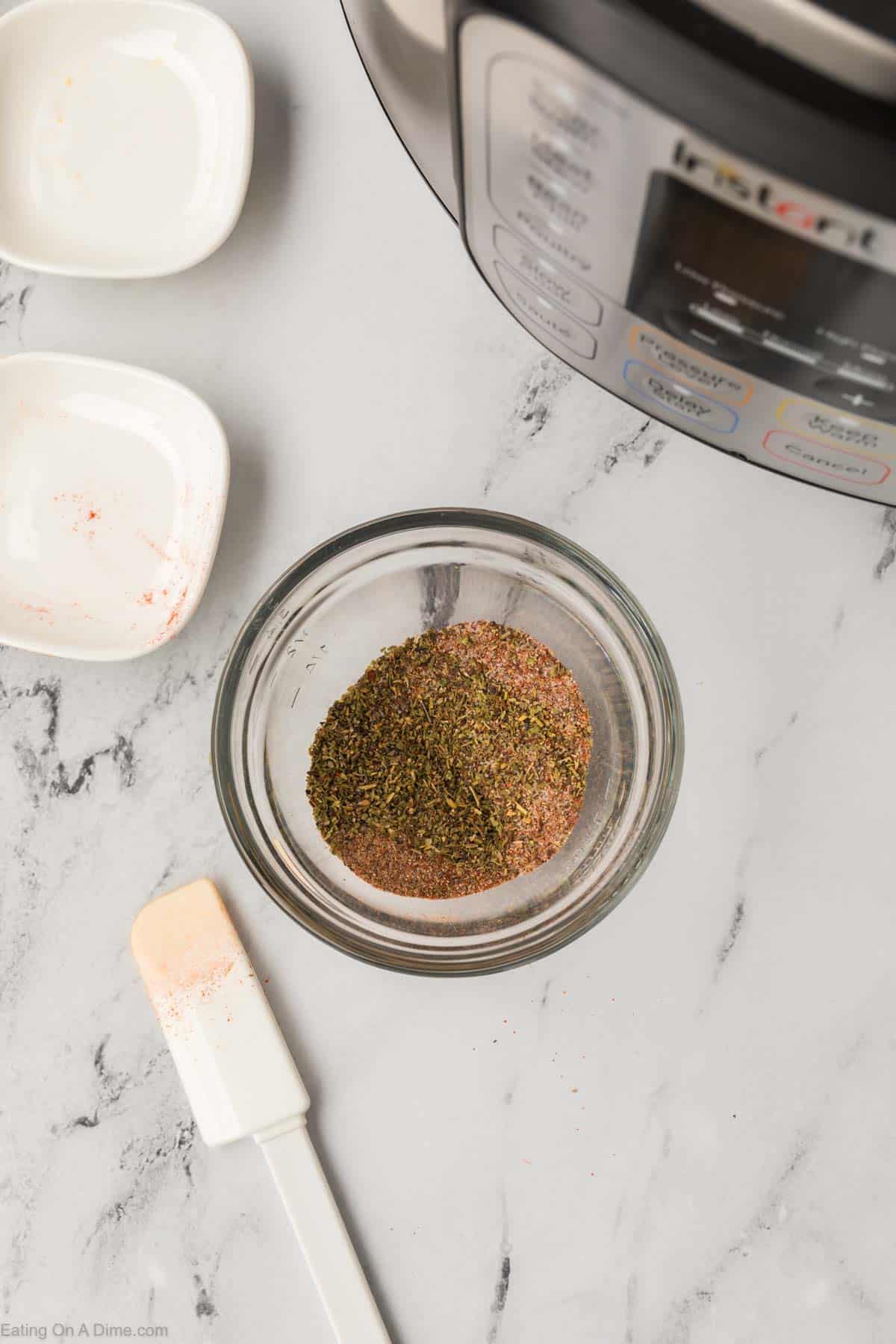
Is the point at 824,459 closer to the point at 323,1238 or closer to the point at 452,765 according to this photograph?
the point at 452,765

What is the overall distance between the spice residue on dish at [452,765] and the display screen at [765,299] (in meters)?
0.44

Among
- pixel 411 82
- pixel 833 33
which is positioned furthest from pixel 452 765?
pixel 833 33

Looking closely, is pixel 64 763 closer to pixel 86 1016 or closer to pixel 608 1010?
pixel 86 1016

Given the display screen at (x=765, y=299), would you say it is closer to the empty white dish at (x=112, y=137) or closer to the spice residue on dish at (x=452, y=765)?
the spice residue on dish at (x=452, y=765)

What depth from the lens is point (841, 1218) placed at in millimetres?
898

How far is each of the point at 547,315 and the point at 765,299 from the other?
186mm

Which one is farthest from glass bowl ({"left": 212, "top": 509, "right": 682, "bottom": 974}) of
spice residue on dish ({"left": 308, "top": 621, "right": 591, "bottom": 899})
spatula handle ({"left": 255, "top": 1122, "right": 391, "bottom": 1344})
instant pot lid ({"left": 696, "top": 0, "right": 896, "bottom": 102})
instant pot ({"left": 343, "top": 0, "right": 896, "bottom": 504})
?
instant pot lid ({"left": 696, "top": 0, "right": 896, "bottom": 102})

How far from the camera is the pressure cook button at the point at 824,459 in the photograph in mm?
587

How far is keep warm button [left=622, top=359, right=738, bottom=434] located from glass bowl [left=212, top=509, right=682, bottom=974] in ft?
0.78

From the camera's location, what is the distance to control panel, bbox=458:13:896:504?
38 cm

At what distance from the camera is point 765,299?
0.43 metres

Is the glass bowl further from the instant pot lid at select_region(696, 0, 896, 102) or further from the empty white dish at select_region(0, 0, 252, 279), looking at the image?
the instant pot lid at select_region(696, 0, 896, 102)

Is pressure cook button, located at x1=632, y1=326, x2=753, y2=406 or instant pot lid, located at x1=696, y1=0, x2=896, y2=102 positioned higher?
instant pot lid, located at x1=696, y1=0, x2=896, y2=102

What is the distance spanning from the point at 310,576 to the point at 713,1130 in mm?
597
